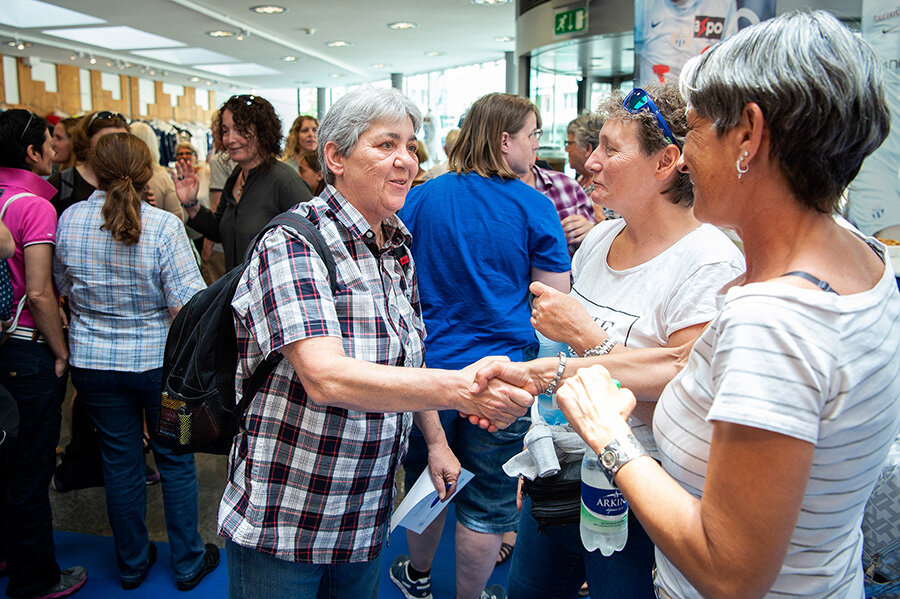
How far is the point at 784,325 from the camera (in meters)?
0.84

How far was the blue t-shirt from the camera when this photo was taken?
240cm

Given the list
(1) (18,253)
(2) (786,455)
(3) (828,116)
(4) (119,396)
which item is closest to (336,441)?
(2) (786,455)

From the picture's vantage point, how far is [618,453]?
40.6 inches

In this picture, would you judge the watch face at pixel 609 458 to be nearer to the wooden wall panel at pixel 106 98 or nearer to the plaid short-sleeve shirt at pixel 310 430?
the plaid short-sleeve shirt at pixel 310 430

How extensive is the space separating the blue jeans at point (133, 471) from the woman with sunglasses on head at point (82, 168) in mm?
1116

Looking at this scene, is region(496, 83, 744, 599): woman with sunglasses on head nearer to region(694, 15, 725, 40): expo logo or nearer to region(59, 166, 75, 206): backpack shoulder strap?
region(694, 15, 725, 40): expo logo

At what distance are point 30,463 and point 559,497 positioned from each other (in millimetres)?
2208

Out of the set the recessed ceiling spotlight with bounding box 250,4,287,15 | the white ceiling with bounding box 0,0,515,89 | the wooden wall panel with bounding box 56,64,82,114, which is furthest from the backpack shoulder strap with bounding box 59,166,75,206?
the wooden wall panel with bounding box 56,64,82,114

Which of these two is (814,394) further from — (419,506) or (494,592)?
(494,592)

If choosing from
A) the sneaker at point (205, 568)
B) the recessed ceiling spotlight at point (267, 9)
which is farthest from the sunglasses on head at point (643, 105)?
the recessed ceiling spotlight at point (267, 9)

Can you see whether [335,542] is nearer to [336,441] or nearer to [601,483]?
[336,441]

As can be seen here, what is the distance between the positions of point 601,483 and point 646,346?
1.19ft

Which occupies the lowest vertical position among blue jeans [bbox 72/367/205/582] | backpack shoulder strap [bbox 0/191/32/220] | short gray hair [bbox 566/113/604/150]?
blue jeans [bbox 72/367/205/582]

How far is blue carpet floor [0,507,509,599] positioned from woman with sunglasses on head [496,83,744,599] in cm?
119
